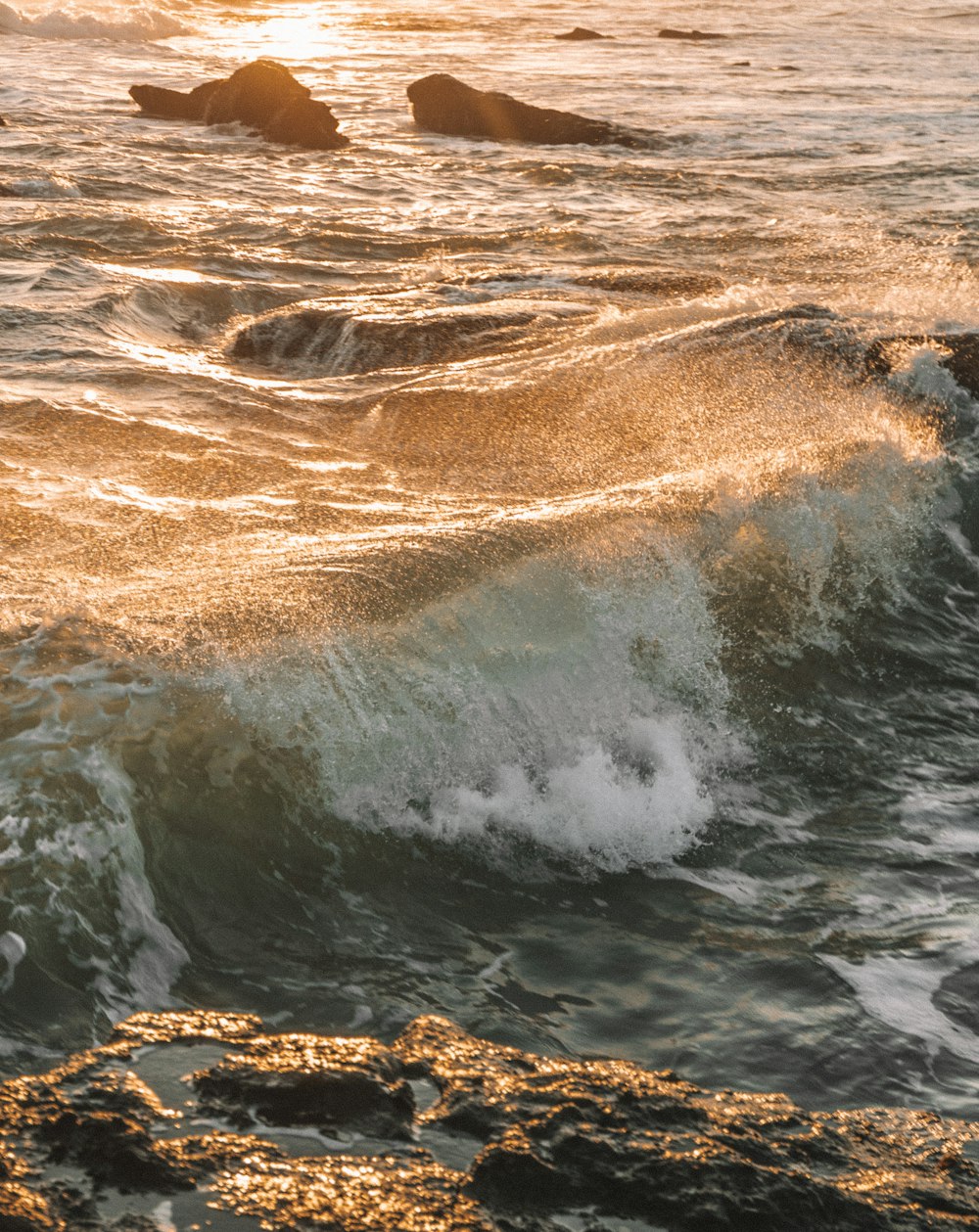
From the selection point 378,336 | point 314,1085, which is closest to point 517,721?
point 314,1085

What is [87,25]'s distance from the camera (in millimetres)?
31797

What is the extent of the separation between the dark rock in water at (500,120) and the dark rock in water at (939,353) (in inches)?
397

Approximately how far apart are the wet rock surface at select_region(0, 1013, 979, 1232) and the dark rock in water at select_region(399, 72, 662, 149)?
55.1 ft

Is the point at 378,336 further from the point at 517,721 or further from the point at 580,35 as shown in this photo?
the point at 580,35

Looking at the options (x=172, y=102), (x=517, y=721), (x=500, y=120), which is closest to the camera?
(x=517, y=721)

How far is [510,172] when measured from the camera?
16875 millimetres

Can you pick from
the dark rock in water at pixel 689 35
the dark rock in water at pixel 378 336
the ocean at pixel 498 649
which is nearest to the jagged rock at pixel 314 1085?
the ocean at pixel 498 649

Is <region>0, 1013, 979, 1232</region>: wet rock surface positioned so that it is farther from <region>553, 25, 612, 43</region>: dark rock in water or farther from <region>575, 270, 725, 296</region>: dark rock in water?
<region>553, 25, 612, 43</region>: dark rock in water

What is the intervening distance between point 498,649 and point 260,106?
1560 cm

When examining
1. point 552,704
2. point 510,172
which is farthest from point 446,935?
point 510,172

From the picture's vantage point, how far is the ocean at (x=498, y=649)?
14.4 ft

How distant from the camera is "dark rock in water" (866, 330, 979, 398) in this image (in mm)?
9195

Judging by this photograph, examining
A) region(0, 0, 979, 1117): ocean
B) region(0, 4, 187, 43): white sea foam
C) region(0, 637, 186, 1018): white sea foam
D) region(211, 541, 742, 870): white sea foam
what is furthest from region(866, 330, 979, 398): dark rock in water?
region(0, 4, 187, 43): white sea foam

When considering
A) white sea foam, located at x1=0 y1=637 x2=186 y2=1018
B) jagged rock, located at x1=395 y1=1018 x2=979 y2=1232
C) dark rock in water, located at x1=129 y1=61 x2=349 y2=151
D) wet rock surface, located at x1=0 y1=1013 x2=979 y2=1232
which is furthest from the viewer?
dark rock in water, located at x1=129 y1=61 x2=349 y2=151
